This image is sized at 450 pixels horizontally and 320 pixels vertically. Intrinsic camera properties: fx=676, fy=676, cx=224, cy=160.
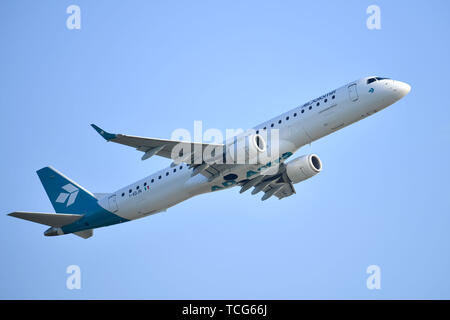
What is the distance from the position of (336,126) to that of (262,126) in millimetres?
4767

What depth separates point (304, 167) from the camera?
151ft

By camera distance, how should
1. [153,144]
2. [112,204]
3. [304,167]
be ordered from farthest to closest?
[112,204], [304,167], [153,144]

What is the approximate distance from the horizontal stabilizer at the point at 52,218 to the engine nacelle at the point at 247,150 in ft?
44.5

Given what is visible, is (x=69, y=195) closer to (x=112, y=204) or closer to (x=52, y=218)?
(x=52, y=218)

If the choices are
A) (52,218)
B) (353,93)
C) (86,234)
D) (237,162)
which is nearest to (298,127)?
(353,93)

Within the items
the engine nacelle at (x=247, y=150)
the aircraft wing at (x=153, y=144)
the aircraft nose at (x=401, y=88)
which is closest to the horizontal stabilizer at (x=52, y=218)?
the aircraft wing at (x=153, y=144)

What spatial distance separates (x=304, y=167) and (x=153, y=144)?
11207 mm

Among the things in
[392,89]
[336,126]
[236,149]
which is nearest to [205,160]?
[236,149]

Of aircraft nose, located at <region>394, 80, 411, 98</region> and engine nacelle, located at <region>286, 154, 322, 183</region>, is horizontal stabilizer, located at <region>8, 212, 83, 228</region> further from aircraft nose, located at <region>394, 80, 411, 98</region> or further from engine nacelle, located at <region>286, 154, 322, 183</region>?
aircraft nose, located at <region>394, 80, 411, 98</region>

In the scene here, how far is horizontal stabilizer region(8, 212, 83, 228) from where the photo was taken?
45.0m

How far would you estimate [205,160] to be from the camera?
137ft

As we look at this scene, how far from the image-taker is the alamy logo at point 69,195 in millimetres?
Answer: 50094

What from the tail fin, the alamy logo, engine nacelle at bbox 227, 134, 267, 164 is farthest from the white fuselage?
the alamy logo
